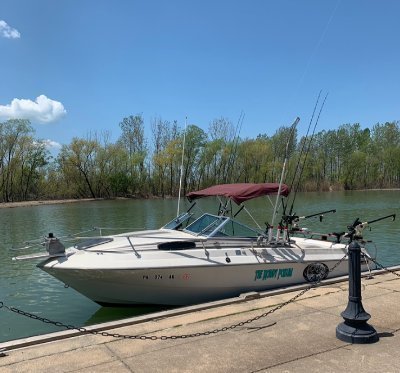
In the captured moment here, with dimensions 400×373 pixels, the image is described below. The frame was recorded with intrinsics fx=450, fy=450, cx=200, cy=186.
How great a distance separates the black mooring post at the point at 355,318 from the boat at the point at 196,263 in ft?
6.58

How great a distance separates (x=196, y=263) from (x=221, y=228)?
1.14m

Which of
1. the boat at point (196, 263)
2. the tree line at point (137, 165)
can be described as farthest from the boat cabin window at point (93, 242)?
the tree line at point (137, 165)

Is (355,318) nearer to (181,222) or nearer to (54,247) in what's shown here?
(54,247)

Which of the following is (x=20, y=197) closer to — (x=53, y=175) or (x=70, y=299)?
(x=53, y=175)

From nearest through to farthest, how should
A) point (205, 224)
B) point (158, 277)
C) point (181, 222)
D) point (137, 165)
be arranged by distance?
1. point (158, 277)
2. point (205, 224)
3. point (181, 222)
4. point (137, 165)

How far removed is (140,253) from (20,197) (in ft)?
214

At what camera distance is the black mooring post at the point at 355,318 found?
5.11 meters

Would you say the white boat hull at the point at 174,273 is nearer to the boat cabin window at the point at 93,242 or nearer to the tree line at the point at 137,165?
the boat cabin window at the point at 93,242

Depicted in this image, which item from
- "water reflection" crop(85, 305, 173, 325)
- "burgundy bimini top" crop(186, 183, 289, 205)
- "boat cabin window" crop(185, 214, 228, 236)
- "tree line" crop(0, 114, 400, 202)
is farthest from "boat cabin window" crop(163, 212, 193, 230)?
"tree line" crop(0, 114, 400, 202)

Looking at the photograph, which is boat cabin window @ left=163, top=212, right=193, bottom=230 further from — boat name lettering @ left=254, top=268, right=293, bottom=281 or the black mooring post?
the black mooring post

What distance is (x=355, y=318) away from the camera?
203 inches

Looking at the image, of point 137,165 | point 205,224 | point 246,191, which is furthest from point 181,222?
point 137,165

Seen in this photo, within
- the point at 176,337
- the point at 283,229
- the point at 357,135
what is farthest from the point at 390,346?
the point at 357,135

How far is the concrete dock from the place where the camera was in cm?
469
